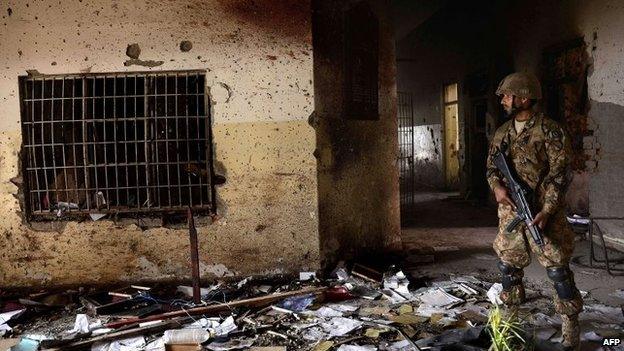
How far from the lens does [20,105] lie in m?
5.14

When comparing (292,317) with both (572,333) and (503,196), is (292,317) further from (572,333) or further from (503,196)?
(572,333)

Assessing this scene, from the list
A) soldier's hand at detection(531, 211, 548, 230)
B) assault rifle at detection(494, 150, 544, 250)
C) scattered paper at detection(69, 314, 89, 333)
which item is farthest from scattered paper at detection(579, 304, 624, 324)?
scattered paper at detection(69, 314, 89, 333)

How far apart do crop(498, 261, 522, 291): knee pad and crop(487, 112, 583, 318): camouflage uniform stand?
0.06ft

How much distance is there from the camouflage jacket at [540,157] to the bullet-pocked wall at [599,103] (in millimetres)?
3281

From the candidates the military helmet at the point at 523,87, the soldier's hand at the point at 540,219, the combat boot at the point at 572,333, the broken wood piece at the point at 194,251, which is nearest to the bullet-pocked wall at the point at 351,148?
the broken wood piece at the point at 194,251

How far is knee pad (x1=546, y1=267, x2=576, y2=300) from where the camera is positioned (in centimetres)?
340

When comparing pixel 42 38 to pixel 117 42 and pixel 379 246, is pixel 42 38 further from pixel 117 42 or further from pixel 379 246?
pixel 379 246

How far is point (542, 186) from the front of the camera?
3561mm

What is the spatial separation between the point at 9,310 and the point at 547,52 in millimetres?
8212

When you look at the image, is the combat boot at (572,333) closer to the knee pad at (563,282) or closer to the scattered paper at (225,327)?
the knee pad at (563,282)

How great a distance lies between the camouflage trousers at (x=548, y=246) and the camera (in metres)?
3.43

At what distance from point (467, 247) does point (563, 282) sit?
3.27 meters

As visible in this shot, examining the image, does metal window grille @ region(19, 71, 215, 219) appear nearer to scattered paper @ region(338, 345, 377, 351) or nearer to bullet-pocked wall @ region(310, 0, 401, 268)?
bullet-pocked wall @ region(310, 0, 401, 268)

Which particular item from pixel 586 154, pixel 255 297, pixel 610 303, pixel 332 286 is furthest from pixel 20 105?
pixel 586 154
